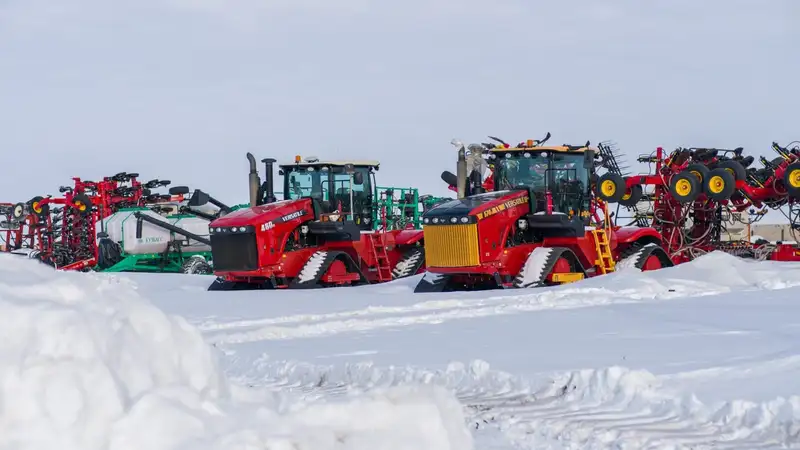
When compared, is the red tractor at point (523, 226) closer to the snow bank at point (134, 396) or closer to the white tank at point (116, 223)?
the snow bank at point (134, 396)

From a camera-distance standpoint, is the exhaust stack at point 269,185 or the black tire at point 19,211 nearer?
the exhaust stack at point 269,185

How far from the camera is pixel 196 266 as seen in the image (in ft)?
82.1

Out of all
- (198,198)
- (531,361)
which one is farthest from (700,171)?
(531,361)

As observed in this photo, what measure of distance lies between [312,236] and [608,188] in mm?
5540

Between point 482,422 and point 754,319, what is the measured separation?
4.85 m

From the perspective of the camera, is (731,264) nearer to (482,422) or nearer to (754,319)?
(754,319)

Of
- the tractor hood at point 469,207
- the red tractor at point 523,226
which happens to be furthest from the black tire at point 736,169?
the tractor hood at point 469,207

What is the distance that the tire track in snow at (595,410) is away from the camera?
536 cm

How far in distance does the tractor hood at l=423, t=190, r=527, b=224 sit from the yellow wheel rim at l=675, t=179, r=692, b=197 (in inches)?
206

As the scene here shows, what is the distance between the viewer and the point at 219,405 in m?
4.30

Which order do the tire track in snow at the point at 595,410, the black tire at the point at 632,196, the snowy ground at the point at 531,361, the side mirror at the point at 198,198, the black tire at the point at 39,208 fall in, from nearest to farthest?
the snowy ground at the point at 531,361 → the tire track in snow at the point at 595,410 → the side mirror at the point at 198,198 → the black tire at the point at 632,196 → the black tire at the point at 39,208

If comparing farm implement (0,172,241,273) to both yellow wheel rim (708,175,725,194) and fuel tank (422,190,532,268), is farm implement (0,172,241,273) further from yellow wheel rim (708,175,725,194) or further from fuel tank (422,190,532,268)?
yellow wheel rim (708,175,725,194)

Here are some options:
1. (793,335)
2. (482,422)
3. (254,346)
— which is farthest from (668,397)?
(254,346)

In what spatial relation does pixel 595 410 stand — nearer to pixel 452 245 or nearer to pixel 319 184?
pixel 452 245
